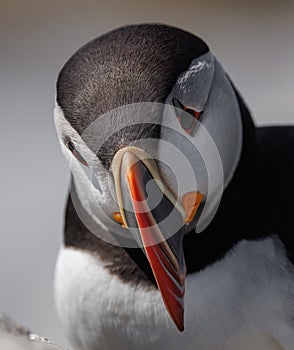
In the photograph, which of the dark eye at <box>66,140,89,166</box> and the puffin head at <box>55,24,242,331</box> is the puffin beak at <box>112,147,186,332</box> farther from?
the dark eye at <box>66,140,89,166</box>

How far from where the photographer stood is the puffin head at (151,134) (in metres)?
2.43

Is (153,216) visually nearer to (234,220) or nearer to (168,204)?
(168,204)

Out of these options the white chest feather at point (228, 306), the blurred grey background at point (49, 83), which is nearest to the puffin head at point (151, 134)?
the white chest feather at point (228, 306)

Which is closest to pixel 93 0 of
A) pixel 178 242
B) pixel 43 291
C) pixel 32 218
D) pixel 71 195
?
pixel 32 218

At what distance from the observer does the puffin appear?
2.45 metres

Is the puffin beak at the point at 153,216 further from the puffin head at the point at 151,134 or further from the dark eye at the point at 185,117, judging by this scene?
the dark eye at the point at 185,117

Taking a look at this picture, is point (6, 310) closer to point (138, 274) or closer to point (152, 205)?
point (138, 274)

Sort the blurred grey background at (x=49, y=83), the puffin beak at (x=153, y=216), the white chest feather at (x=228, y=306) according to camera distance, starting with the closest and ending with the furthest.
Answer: the puffin beak at (x=153, y=216) → the white chest feather at (x=228, y=306) → the blurred grey background at (x=49, y=83)

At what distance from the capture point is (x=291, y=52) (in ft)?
21.7

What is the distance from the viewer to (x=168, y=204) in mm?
2463

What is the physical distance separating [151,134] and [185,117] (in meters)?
0.15

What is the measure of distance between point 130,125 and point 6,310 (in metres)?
2.47

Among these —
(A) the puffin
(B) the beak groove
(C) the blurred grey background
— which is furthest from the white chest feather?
(C) the blurred grey background

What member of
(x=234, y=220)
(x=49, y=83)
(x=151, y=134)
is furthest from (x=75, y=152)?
(x=49, y=83)
